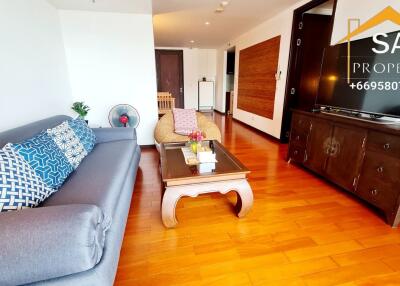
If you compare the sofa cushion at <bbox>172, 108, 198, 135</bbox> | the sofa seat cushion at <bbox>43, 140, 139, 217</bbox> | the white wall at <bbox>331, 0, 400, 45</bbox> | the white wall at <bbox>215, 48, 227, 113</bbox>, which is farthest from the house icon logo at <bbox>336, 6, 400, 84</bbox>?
the white wall at <bbox>215, 48, 227, 113</bbox>

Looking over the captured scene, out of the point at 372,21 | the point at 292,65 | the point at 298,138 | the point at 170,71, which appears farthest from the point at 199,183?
Result: the point at 170,71

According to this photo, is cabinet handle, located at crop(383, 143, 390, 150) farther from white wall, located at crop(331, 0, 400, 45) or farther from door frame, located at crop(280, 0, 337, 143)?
door frame, located at crop(280, 0, 337, 143)

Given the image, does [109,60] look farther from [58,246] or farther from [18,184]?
[58,246]

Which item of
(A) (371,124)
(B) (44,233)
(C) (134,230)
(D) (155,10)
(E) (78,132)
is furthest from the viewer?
(D) (155,10)

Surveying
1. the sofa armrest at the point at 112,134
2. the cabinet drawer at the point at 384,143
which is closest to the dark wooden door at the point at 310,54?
the cabinet drawer at the point at 384,143

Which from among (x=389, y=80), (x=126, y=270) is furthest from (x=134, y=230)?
(x=389, y=80)

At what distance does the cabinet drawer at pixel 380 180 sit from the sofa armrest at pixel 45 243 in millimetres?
2099

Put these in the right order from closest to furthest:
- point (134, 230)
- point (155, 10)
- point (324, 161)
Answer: point (134, 230) → point (324, 161) → point (155, 10)

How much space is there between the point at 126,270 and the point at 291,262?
1044 mm

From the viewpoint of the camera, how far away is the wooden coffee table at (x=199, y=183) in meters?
1.48

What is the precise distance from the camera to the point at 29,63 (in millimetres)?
2107

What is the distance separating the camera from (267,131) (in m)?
4.28

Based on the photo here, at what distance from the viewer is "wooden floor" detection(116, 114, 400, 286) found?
3.98 ft

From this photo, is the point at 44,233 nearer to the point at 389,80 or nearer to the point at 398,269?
the point at 398,269
